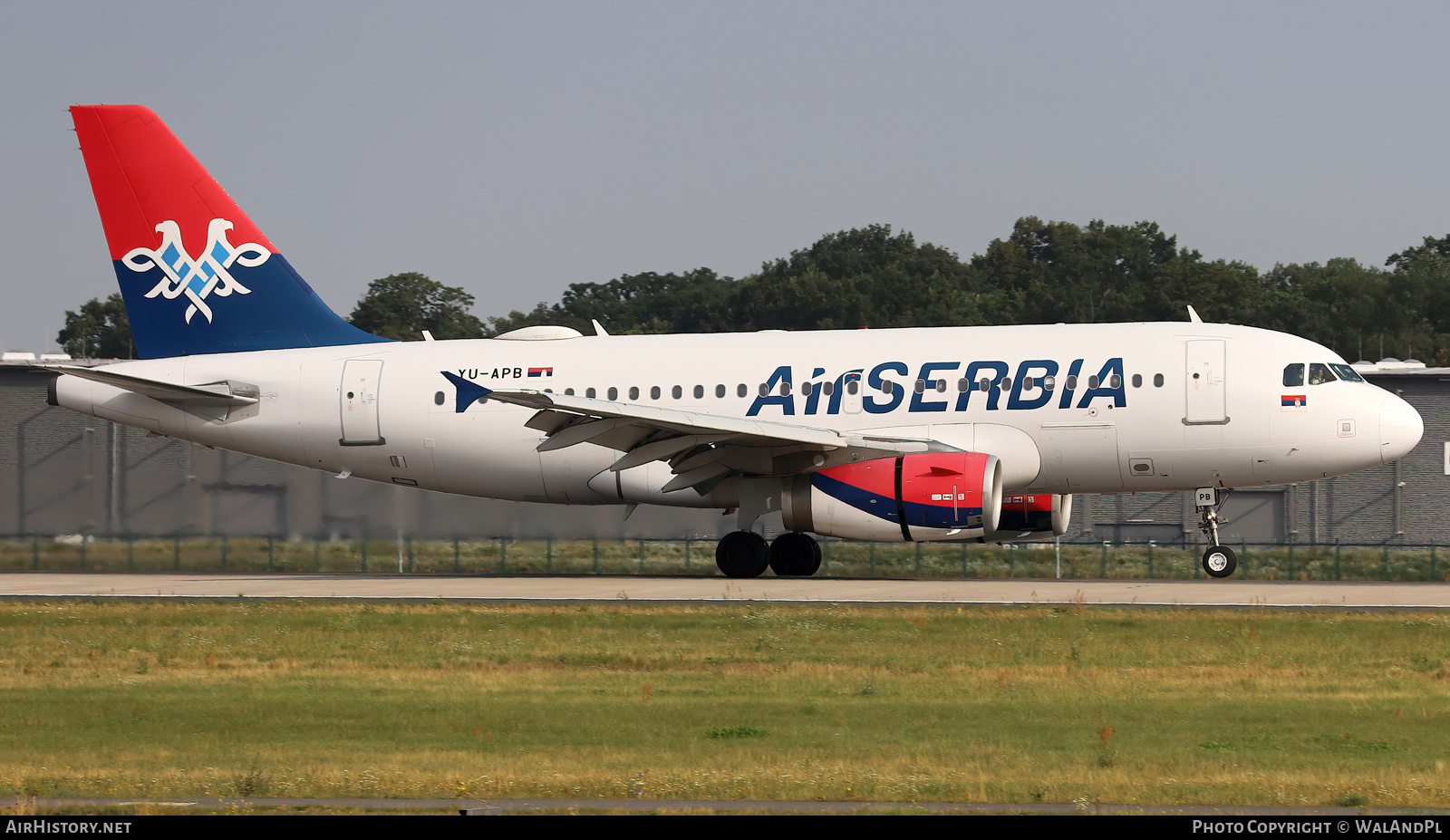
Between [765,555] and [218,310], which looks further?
[218,310]

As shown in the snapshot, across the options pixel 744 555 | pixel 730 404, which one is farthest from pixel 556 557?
pixel 730 404

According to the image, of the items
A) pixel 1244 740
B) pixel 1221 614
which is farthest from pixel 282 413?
pixel 1244 740

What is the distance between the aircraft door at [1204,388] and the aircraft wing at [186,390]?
61.2 feet

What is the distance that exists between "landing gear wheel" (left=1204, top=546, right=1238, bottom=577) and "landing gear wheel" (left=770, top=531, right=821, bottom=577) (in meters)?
7.40

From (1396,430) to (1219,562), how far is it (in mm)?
3976

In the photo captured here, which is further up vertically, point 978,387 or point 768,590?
point 978,387

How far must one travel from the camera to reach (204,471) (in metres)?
41.7

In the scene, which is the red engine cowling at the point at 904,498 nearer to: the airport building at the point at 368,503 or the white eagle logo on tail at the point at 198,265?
the airport building at the point at 368,503

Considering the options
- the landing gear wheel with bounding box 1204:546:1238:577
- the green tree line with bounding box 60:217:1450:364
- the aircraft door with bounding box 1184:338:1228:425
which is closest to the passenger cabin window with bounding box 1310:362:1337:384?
the aircraft door with bounding box 1184:338:1228:425

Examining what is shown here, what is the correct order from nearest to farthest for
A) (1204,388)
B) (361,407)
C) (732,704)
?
(732,704), (1204,388), (361,407)

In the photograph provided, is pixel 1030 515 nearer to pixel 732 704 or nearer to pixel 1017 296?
pixel 732 704

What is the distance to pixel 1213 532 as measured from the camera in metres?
29.8

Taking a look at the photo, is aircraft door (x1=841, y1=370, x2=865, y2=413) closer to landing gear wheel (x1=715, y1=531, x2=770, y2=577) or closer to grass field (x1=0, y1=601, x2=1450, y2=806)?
landing gear wheel (x1=715, y1=531, x2=770, y2=577)
